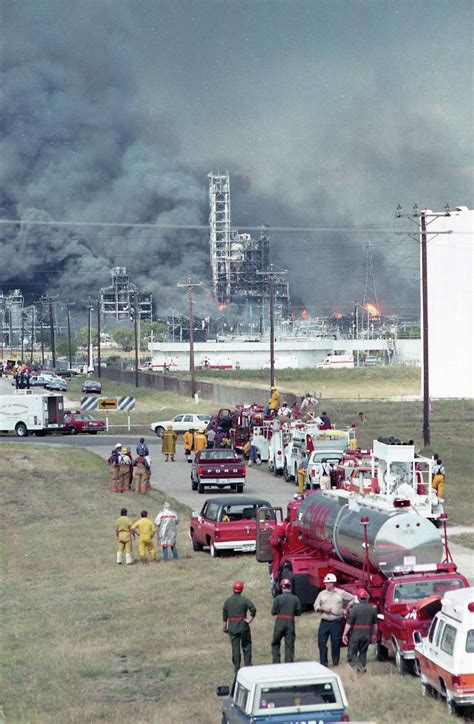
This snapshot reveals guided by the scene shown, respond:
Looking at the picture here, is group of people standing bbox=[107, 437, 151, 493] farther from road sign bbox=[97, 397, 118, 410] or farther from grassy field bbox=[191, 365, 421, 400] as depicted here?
grassy field bbox=[191, 365, 421, 400]

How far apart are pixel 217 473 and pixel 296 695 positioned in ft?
100

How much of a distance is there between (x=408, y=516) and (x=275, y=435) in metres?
29.1

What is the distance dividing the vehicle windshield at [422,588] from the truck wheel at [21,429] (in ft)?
185

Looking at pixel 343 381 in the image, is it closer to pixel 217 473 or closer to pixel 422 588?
pixel 217 473

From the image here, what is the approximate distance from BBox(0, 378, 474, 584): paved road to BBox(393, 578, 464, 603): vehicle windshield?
22.2ft

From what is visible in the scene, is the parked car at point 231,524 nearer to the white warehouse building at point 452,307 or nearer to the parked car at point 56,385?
the white warehouse building at point 452,307

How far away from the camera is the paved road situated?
37.6 meters

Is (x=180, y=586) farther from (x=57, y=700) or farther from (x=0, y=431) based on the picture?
(x=0, y=431)

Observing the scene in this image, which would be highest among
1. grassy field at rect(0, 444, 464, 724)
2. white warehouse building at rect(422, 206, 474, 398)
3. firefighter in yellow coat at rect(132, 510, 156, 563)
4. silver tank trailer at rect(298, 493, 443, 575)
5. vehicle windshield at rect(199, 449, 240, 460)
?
white warehouse building at rect(422, 206, 474, 398)

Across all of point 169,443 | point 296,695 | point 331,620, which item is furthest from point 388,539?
point 169,443

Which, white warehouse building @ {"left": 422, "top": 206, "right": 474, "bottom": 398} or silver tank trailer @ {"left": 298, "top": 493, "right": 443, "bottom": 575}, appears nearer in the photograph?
silver tank trailer @ {"left": 298, "top": 493, "right": 443, "bottom": 575}

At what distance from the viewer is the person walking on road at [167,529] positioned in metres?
29.0

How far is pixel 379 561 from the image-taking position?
19.2 meters

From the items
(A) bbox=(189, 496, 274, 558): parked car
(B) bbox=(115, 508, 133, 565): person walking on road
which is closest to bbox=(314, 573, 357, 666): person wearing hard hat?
(A) bbox=(189, 496, 274, 558): parked car
